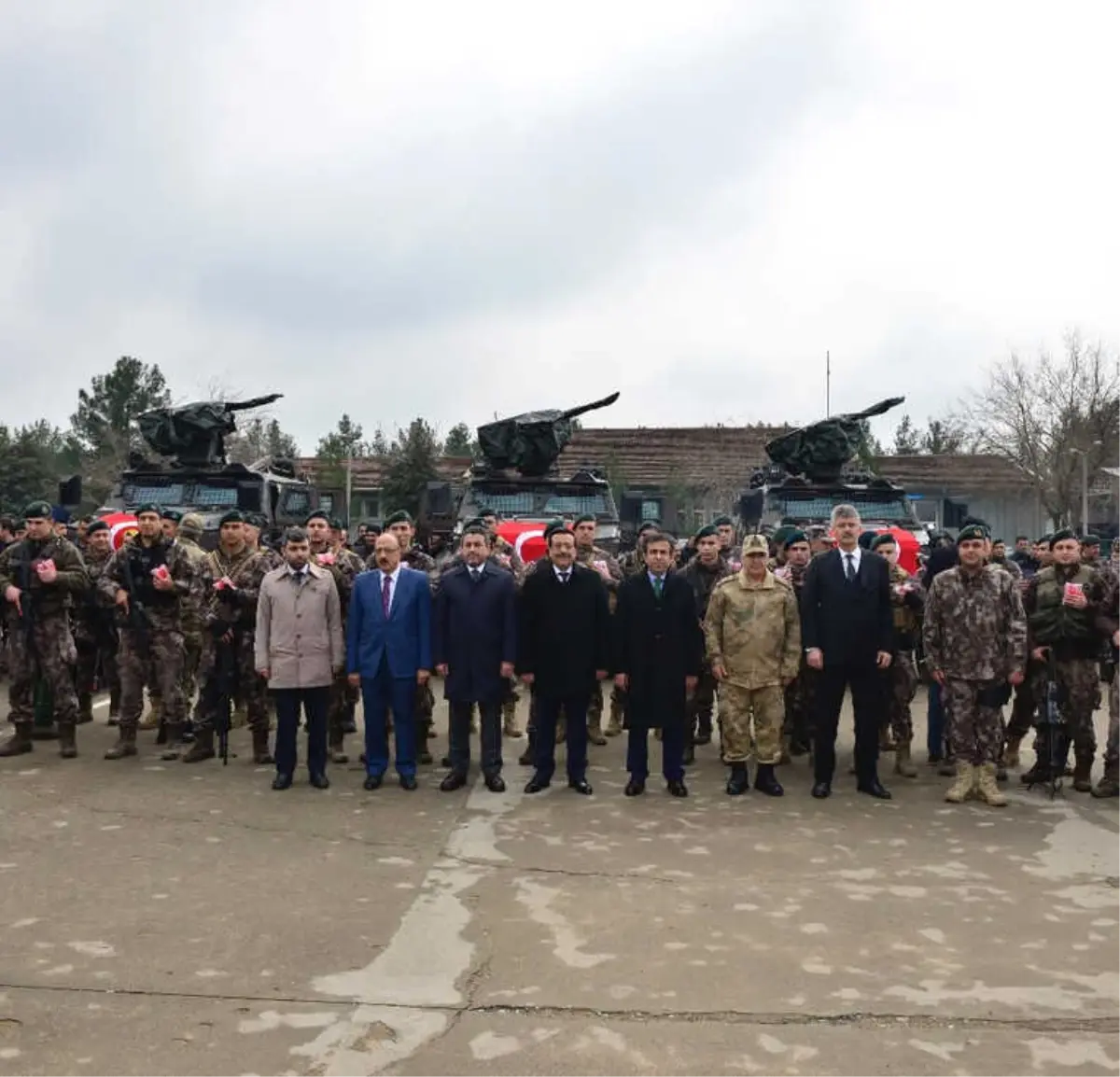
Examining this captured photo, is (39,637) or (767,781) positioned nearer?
(767,781)

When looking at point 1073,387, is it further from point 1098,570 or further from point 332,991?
point 332,991

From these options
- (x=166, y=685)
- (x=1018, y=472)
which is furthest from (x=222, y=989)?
(x=1018, y=472)

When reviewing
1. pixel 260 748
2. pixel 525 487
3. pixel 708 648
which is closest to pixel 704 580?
pixel 708 648

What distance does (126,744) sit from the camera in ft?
24.4

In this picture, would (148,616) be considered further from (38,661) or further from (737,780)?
(737,780)

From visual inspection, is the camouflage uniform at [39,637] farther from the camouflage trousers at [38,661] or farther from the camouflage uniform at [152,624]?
the camouflage uniform at [152,624]

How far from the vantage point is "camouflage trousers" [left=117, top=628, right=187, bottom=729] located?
24.8 feet

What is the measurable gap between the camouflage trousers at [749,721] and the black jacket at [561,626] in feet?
2.58

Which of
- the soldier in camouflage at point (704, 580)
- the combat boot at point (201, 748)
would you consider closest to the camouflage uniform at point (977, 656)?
the soldier in camouflage at point (704, 580)

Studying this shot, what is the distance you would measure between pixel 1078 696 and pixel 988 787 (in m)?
0.90

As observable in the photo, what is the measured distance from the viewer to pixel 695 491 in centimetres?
3806

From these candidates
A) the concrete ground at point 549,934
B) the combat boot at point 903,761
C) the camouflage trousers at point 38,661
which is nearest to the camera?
the concrete ground at point 549,934

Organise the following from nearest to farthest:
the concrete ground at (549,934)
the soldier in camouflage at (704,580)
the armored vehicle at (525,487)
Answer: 1. the concrete ground at (549,934)
2. the soldier in camouflage at (704,580)
3. the armored vehicle at (525,487)

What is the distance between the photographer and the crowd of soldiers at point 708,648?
659 centimetres
